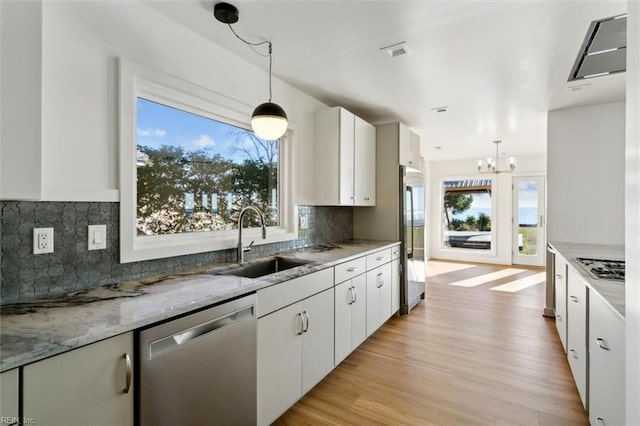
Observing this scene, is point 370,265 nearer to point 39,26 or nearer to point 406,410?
Answer: point 406,410

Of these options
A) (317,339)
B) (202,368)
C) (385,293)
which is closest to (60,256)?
(202,368)

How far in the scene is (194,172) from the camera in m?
2.17

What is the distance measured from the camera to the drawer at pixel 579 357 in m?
1.86

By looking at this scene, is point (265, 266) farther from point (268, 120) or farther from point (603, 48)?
point (603, 48)

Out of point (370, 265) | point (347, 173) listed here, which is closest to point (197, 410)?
point (370, 265)

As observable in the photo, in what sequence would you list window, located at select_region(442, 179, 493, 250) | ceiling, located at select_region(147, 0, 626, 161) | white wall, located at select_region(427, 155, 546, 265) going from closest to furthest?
ceiling, located at select_region(147, 0, 626, 161)
white wall, located at select_region(427, 155, 546, 265)
window, located at select_region(442, 179, 493, 250)

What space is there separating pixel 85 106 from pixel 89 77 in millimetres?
152

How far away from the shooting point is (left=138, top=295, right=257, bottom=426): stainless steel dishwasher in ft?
3.69

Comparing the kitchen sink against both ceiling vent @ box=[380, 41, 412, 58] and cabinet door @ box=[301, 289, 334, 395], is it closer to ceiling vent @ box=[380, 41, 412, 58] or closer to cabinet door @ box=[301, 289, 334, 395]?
cabinet door @ box=[301, 289, 334, 395]

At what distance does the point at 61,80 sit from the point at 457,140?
5.37m

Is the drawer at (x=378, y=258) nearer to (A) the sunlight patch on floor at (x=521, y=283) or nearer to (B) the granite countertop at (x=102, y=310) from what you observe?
(B) the granite countertop at (x=102, y=310)

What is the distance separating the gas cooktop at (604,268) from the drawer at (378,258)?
5.23 feet

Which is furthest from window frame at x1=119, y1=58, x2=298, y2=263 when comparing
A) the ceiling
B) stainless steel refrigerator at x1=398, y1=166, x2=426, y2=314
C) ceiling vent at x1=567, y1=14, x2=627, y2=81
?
ceiling vent at x1=567, y1=14, x2=627, y2=81

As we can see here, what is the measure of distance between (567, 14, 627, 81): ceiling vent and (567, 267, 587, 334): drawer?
122 cm
